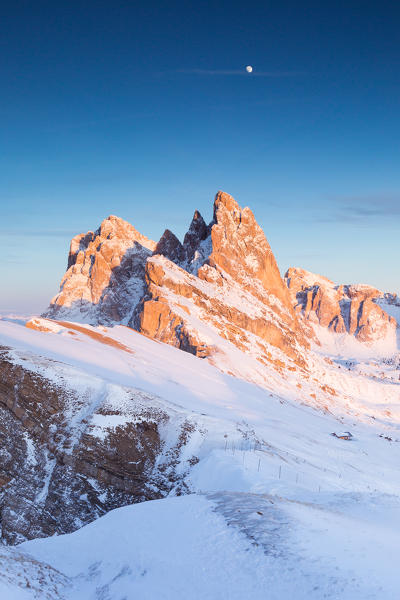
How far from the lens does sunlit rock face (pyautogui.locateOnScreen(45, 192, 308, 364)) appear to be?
81688mm

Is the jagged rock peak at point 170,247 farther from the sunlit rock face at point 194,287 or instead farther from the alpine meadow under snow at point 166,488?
the alpine meadow under snow at point 166,488

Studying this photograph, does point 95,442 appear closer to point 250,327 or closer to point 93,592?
point 93,592

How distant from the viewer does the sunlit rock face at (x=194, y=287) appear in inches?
3216

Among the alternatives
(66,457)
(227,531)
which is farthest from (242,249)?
(227,531)

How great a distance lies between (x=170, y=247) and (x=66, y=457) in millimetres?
122262

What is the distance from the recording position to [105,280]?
458ft

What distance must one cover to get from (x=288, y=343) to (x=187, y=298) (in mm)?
29708

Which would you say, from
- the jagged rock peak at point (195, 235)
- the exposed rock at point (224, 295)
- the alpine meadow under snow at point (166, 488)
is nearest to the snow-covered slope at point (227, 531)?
the alpine meadow under snow at point (166, 488)

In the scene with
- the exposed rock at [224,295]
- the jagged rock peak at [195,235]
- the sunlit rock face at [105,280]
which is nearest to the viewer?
the exposed rock at [224,295]

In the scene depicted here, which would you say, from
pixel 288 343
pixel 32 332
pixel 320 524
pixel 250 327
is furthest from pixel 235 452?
pixel 288 343

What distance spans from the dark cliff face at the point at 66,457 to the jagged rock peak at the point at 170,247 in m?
115

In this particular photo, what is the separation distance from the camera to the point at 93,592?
8727 mm

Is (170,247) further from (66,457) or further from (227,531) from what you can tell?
(227,531)

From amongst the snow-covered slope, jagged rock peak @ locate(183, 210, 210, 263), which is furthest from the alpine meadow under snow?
jagged rock peak @ locate(183, 210, 210, 263)
